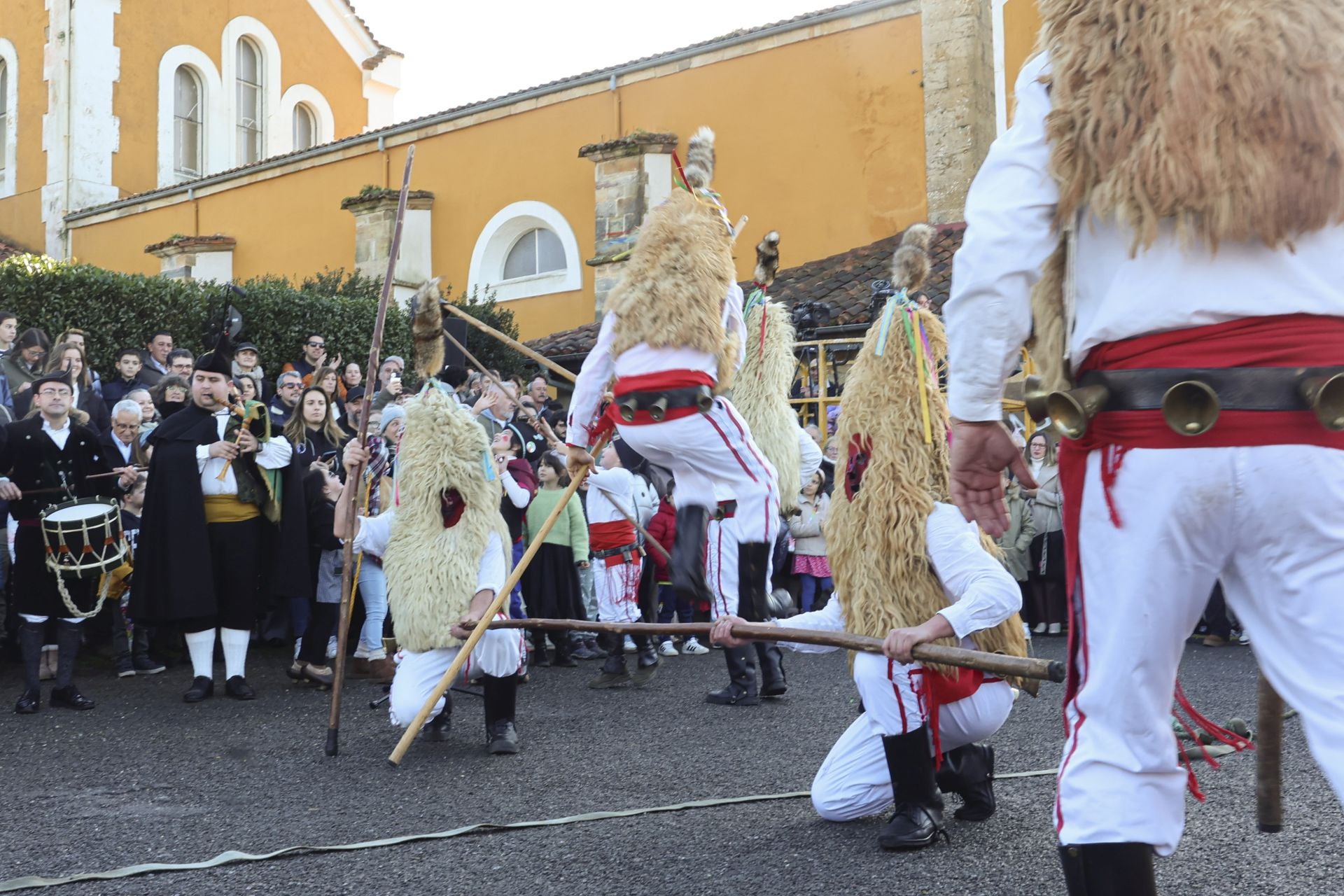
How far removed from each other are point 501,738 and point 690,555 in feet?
4.19

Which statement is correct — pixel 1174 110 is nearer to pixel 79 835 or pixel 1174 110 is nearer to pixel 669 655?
pixel 79 835

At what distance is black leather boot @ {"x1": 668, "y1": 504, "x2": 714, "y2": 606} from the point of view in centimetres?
582

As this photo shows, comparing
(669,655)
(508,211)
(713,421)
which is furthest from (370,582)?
(508,211)

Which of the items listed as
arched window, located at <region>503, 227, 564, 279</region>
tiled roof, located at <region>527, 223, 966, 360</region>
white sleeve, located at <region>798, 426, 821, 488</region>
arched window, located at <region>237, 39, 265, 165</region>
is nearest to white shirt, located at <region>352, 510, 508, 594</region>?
white sleeve, located at <region>798, 426, 821, 488</region>

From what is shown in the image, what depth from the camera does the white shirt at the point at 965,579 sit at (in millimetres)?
4059

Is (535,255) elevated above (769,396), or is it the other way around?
(535,255)

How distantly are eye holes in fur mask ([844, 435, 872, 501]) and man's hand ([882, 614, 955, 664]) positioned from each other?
68 centimetres

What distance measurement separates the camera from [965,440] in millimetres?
2535

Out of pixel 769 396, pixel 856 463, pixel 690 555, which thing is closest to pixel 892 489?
pixel 856 463

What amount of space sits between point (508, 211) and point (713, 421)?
1659 cm

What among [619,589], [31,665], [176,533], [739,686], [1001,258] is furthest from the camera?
[619,589]

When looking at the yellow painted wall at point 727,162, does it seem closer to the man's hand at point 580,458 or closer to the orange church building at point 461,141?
the orange church building at point 461,141

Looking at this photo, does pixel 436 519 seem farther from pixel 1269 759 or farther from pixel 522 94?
pixel 522 94

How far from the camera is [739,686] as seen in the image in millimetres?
7531
